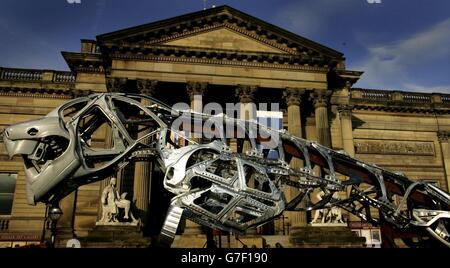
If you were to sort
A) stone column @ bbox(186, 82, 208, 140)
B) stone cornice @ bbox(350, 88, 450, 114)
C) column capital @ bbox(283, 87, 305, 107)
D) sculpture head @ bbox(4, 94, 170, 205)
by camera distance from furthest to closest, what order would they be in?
stone cornice @ bbox(350, 88, 450, 114), column capital @ bbox(283, 87, 305, 107), stone column @ bbox(186, 82, 208, 140), sculpture head @ bbox(4, 94, 170, 205)

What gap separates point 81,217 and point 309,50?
1885 cm

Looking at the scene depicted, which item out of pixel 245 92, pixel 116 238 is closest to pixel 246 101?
pixel 245 92

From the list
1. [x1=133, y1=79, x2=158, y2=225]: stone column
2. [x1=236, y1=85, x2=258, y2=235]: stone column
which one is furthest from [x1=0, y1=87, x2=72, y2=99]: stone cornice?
[x1=236, y1=85, x2=258, y2=235]: stone column

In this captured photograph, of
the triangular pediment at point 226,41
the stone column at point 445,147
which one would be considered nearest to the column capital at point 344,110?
the triangular pediment at point 226,41

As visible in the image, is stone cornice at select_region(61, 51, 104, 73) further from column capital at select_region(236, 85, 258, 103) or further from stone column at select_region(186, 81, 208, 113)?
column capital at select_region(236, 85, 258, 103)

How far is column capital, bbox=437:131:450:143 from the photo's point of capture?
117 ft

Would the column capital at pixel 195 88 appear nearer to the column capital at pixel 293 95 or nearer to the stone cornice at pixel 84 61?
the column capital at pixel 293 95

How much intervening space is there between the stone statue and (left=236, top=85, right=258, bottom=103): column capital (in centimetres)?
965

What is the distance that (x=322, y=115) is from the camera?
1083 inches

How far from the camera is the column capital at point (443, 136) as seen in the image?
35.6 metres

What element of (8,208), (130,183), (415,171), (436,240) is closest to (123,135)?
(436,240)

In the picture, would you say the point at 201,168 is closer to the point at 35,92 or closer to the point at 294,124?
the point at 294,124

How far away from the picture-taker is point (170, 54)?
88.8 ft
